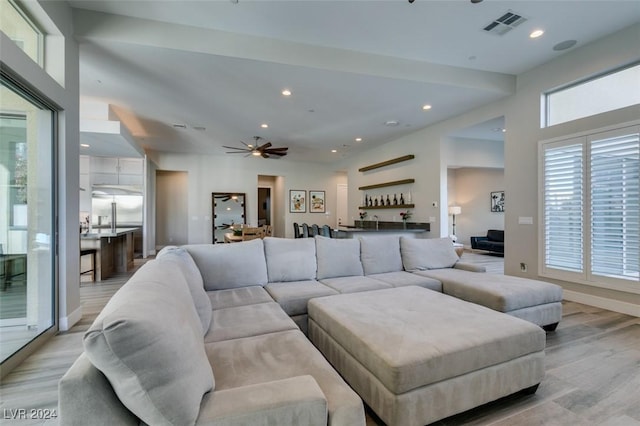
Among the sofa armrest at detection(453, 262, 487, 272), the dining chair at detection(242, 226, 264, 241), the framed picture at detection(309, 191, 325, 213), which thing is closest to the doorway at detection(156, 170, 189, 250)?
the framed picture at detection(309, 191, 325, 213)

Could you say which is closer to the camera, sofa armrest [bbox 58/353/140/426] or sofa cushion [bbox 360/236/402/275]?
sofa armrest [bbox 58/353/140/426]

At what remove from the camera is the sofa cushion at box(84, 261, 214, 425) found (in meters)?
0.80

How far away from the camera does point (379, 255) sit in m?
3.45

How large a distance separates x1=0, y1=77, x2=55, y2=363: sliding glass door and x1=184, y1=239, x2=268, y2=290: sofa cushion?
130cm

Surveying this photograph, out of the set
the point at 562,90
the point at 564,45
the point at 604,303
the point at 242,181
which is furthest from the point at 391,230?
the point at 242,181

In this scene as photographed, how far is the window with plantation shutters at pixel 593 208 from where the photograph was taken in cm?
325

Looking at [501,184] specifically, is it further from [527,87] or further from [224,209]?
[224,209]

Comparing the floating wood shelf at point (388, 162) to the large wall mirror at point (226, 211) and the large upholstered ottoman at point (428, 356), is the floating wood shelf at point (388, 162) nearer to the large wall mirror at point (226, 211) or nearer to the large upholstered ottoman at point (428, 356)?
the large wall mirror at point (226, 211)

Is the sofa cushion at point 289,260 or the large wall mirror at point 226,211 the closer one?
the sofa cushion at point 289,260

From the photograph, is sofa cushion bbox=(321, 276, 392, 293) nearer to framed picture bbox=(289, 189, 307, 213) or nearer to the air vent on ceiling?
the air vent on ceiling

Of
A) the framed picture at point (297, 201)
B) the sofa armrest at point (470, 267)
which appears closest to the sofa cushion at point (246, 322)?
the sofa armrest at point (470, 267)

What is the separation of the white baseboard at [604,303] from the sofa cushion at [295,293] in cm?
343

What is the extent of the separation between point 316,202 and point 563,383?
27.1 ft

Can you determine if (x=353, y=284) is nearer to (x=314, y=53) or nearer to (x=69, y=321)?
(x=314, y=53)
